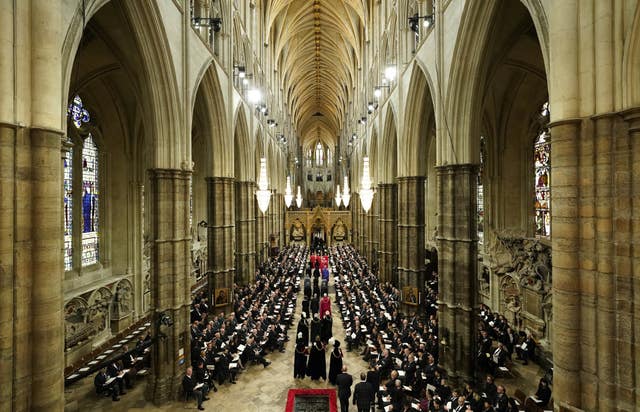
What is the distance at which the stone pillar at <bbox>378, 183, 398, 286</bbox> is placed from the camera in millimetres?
21562

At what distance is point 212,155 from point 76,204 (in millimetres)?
5659

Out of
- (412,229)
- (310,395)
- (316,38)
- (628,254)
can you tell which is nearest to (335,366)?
(310,395)

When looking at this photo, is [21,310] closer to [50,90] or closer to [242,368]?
[50,90]

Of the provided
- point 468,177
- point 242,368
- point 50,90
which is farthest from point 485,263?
point 50,90

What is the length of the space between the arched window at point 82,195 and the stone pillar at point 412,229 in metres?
13.7

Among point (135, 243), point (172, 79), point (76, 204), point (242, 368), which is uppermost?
point (172, 79)

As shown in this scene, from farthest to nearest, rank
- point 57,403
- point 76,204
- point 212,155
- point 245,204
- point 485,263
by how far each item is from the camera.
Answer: point 245,204 → point 485,263 → point 212,155 → point 76,204 → point 57,403

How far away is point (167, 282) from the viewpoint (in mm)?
10594

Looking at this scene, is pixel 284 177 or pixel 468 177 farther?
pixel 284 177

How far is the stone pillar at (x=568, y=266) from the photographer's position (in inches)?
206

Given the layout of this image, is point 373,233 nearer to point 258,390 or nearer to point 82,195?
point 258,390

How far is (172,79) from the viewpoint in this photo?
10.7 metres

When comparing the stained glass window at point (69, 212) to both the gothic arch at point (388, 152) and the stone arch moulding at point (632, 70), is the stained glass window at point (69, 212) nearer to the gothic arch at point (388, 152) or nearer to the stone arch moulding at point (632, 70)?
the gothic arch at point (388, 152)

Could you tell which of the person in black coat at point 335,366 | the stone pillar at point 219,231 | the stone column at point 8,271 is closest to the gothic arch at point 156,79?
the stone pillar at point 219,231
